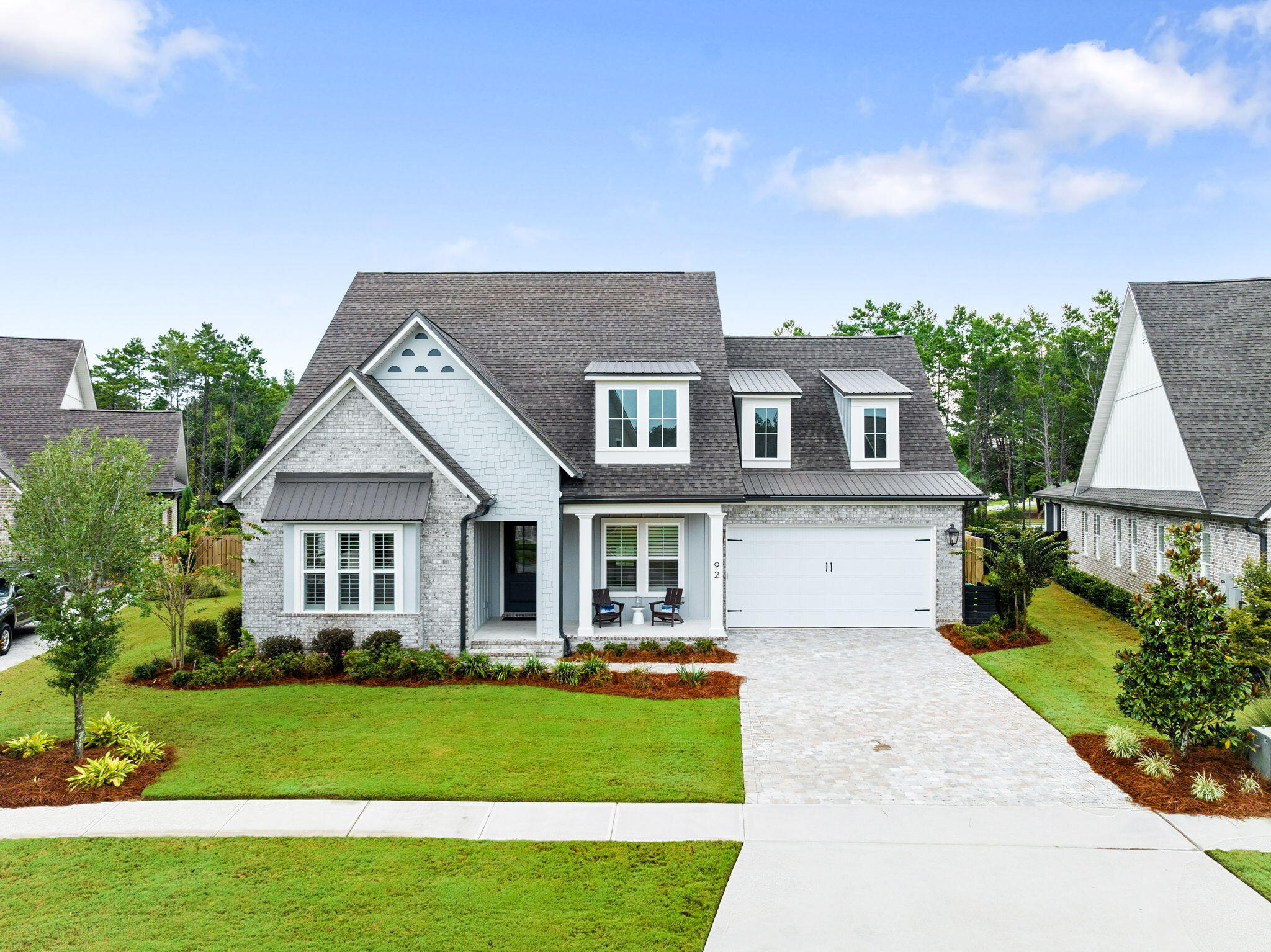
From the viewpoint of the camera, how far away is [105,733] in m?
10.1

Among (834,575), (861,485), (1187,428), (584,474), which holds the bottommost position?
(834,575)

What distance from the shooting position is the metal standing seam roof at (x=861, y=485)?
690 inches

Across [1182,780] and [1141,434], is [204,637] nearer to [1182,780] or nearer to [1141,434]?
[1182,780]

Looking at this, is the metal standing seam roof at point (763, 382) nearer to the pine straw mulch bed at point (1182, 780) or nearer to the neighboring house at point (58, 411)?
the pine straw mulch bed at point (1182, 780)

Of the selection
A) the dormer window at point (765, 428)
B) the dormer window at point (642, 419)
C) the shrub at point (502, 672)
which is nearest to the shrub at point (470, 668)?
the shrub at point (502, 672)

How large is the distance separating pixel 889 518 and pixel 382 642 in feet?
38.8

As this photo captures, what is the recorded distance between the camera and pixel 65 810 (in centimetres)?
829

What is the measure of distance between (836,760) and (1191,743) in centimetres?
462

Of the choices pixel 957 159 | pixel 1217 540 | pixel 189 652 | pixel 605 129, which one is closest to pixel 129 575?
pixel 189 652

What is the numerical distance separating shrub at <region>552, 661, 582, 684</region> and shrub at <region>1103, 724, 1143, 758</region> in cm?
817

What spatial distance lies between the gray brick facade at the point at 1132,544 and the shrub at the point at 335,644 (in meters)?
17.7

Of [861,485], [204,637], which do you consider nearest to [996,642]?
[861,485]

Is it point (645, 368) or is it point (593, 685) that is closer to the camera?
point (593, 685)

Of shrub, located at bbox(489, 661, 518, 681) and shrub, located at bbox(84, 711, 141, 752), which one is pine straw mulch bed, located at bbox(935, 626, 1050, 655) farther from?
shrub, located at bbox(84, 711, 141, 752)
